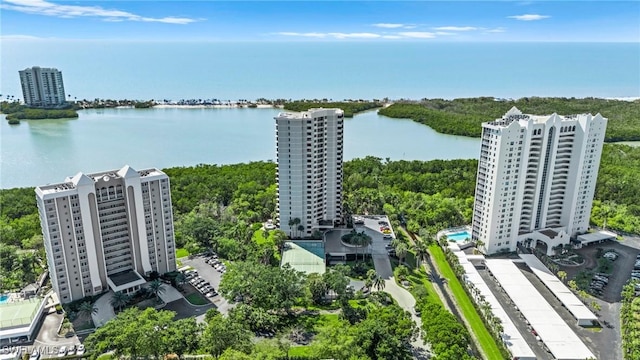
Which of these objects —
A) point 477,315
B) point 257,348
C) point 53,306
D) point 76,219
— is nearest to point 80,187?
point 76,219

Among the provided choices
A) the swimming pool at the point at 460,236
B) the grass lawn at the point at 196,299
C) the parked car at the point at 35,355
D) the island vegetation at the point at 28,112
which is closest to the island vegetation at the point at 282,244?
the swimming pool at the point at 460,236

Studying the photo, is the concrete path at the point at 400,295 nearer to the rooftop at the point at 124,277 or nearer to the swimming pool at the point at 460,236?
the swimming pool at the point at 460,236

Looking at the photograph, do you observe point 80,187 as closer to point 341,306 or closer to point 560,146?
point 341,306

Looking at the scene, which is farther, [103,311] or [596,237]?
[596,237]

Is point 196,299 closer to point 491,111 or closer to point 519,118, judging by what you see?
point 519,118

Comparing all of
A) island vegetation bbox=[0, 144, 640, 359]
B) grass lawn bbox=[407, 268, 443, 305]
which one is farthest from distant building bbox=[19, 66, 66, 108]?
grass lawn bbox=[407, 268, 443, 305]

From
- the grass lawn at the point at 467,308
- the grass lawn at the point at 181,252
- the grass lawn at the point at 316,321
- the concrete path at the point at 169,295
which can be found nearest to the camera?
the grass lawn at the point at 467,308

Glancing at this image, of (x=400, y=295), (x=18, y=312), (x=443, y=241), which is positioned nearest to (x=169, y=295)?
(x=18, y=312)

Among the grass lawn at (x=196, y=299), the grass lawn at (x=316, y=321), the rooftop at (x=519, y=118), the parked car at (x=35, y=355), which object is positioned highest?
the rooftop at (x=519, y=118)
